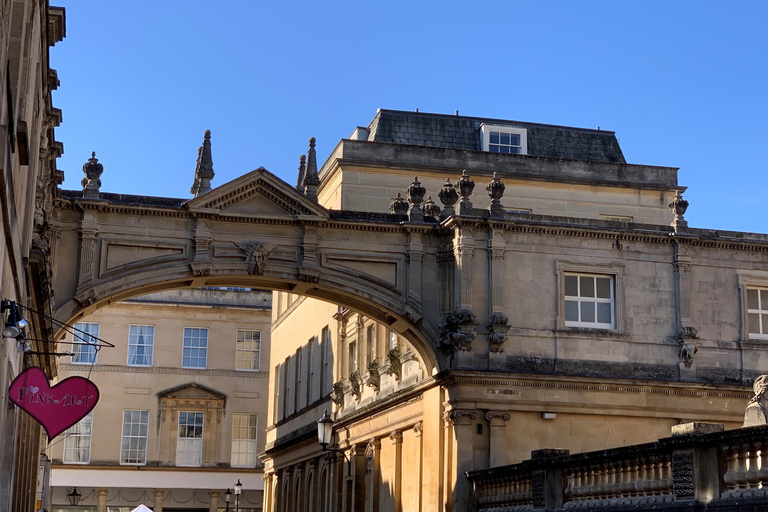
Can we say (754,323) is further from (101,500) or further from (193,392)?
(101,500)

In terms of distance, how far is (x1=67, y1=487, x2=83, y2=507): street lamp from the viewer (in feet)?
156

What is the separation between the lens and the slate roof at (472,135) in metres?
36.6

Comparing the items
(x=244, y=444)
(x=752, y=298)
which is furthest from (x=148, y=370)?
(x=752, y=298)

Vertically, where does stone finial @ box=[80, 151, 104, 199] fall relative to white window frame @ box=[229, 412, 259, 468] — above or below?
above

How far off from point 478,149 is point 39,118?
21537 mm

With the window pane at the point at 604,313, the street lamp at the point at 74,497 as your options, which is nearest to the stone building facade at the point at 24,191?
the window pane at the point at 604,313

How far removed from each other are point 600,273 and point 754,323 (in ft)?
12.3

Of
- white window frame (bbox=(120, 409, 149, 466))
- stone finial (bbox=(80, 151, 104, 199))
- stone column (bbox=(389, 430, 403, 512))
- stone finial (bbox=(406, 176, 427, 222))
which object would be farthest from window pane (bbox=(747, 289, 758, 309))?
white window frame (bbox=(120, 409, 149, 466))

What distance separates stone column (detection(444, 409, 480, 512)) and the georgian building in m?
28.5

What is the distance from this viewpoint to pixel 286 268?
2417 centimetres

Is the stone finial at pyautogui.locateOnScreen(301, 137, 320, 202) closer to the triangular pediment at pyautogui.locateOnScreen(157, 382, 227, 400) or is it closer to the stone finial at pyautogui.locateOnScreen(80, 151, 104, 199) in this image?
the stone finial at pyautogui.locateOnScreen(80, 151, 104, 199)

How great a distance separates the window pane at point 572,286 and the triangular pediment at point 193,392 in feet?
93.0

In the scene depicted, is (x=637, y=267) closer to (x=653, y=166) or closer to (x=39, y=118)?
(x=653, y=166)

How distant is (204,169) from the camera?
24.3 metres
